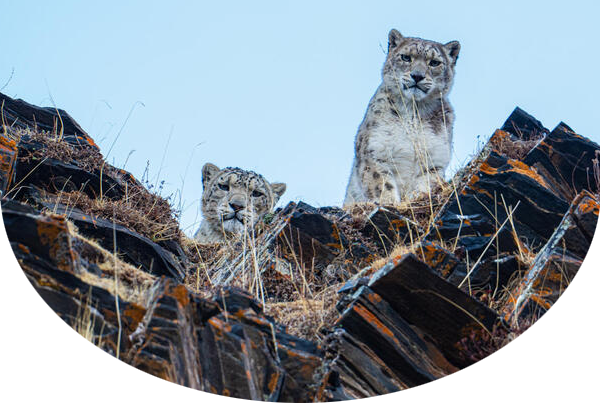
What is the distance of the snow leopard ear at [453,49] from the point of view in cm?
1716

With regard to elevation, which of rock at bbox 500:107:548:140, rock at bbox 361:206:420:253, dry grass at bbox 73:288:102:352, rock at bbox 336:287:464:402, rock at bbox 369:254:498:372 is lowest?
dry grass at bbox 73:288:102:352

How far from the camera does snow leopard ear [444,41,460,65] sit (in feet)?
56.3

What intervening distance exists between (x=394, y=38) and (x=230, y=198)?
5370 mm

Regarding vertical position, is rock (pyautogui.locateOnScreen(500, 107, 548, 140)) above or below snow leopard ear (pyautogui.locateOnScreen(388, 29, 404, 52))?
below

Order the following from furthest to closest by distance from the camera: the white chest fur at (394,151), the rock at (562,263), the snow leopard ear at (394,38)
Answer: the snow leopard ear at (394,38) → the white chest fur at (394,151) → the rock at (562,263)

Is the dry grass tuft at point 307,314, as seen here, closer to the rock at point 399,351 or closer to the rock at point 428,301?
the rock at point 399,351

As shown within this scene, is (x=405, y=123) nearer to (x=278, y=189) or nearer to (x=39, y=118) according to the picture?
(x=278, y=189)

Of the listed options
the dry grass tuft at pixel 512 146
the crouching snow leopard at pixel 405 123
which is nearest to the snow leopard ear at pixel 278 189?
the crouching snow leopard at pixel 405 123

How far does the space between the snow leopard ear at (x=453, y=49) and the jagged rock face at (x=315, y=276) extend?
5550mm

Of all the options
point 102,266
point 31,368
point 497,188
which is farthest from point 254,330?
point 497,188

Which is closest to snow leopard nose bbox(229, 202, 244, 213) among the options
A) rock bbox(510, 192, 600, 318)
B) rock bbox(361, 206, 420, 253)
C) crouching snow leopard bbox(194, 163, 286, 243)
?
crouching snow leopard bbox(194, 163, 286, 243)

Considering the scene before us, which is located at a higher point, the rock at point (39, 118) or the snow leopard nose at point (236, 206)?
the snow leopard nose at point (236, 206)

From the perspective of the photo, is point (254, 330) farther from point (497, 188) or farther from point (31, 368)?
point (497, 188)

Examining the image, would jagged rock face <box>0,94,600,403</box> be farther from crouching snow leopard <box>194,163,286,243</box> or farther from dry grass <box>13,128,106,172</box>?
crouching snow leopard <box>194,163,286,243</box>
